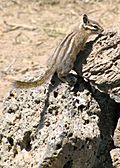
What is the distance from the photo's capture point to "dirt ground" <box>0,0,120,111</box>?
950 centimetres

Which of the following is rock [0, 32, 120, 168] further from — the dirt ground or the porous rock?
the dirt ground

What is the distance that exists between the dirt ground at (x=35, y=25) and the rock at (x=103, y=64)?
3212 millimetres

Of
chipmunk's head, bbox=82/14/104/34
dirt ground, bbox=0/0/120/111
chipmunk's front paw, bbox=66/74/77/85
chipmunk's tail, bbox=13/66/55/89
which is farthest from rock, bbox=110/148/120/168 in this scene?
dirt ground, bbox=0/0/120/111

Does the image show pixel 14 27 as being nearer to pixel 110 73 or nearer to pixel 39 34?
pixel 39 34

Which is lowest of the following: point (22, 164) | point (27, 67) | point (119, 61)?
point (22, 164)

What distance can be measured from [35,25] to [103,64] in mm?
5622

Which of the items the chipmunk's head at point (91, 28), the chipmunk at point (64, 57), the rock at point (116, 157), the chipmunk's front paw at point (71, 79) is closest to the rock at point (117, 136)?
the rock at point (116, 157)

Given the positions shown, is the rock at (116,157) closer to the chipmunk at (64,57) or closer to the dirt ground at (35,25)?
the chipmunk at (64,57)

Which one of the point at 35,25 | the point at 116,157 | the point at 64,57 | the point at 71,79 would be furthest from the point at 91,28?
the point at 35,25

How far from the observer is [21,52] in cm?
990

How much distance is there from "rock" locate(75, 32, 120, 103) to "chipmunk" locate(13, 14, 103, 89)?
0.30 ft

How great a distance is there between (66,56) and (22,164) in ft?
3.91

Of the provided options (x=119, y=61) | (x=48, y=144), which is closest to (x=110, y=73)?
(x=119, y=61)

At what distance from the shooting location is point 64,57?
5.51 metres
